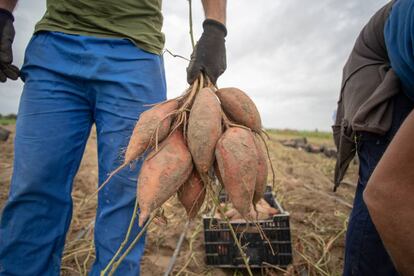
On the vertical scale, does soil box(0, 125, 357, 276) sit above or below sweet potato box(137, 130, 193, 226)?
below

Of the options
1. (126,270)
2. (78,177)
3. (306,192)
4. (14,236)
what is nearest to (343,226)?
(306,192)

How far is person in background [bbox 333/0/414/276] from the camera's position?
1.30m

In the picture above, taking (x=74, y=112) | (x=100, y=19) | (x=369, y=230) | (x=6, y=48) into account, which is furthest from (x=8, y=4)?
(x=369, y=230)

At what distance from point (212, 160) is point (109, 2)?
1023mm

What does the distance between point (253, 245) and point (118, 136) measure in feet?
4.86

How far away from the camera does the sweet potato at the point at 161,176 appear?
3.33ft

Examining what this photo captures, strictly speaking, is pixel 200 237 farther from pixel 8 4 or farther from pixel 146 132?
pixel 8 4

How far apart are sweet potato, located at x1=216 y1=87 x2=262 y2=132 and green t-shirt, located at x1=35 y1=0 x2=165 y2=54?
1.85ft

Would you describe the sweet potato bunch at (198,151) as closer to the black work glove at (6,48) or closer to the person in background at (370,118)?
the person in background at (370,118)

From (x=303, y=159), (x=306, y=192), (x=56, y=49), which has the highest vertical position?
(x=56, y=49)

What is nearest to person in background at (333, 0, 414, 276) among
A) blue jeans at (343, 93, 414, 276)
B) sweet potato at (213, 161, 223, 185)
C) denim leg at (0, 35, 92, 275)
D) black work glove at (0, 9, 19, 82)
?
blue jeans at (343, 93, 414, 276)

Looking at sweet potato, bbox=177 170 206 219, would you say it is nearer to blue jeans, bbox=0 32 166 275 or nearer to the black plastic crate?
blue jeans, bbox=0 32 166 275

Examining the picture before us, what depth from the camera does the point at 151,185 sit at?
102 centimetres

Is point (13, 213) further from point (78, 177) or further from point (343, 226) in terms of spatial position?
point (78, 177)
